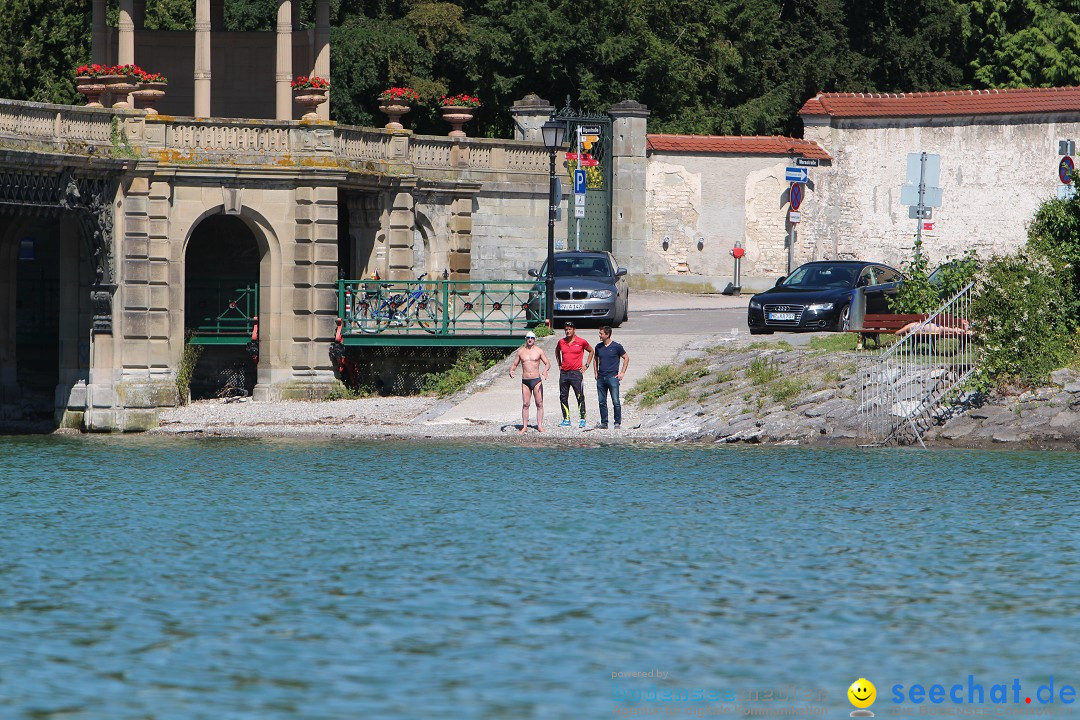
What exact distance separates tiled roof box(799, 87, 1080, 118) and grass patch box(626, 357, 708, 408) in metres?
16.3

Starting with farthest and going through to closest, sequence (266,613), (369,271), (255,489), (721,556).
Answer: (369,271) < (255,489) < (721,556) < (266,613)

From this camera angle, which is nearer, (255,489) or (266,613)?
(266,613)

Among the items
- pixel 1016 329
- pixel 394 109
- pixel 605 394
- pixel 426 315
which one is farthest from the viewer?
pixel 394 109

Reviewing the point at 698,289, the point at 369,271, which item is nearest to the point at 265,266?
the point at 369,271

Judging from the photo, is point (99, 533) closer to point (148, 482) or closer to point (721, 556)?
point (148, 482)

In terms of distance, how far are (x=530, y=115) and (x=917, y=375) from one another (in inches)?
662

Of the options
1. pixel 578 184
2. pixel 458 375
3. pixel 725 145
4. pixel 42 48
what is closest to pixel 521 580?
pixel 458 375

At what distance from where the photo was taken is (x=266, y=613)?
16266 mm

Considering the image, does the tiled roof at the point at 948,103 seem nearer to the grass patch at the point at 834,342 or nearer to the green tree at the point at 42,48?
the grass patch at the point at 834,342

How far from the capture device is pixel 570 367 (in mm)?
29625

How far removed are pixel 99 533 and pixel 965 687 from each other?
10.7 m

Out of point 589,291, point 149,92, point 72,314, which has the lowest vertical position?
point 72,314

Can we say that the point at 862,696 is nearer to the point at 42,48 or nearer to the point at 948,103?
the point at 948,103

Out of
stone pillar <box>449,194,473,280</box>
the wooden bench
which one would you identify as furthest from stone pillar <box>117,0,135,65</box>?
the wooden bench
